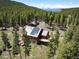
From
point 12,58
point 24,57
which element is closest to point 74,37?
point 24,57

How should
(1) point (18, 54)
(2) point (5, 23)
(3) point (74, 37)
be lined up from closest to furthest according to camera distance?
(3) point (74, 37) < (1) point (18, 54) < (2) point (5, 23)

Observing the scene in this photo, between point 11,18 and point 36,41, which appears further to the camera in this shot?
point 11,18

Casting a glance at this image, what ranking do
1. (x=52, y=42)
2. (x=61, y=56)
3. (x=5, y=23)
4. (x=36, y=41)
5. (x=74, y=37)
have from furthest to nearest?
(x=5, y=23), (x=36, y=41), (x=74, y=37), (x=52, y=42), (x=61, y=56)

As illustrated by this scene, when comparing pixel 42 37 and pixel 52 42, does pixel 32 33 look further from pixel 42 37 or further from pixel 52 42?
pixel 52 42

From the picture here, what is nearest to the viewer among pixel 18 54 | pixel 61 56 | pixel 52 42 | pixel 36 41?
pixel 61 56

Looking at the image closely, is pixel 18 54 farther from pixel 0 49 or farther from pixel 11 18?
pixel 11 18

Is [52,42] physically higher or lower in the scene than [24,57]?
higher

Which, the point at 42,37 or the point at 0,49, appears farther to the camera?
the point at 42,37

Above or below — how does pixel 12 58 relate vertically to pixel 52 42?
below

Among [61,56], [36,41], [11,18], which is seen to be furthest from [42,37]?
[11,18]
